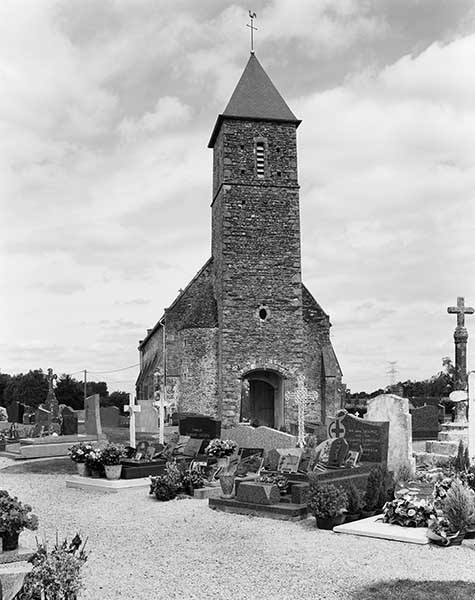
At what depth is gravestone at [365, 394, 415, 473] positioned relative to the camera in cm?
1409

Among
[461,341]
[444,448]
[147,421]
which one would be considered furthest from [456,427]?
[147,421]

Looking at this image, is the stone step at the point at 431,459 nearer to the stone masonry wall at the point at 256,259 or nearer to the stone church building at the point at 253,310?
the stone church building at the point at 253,310

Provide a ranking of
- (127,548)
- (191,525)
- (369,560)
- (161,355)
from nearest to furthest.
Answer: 1. (369,560)
2. (127,548)
3. (191,525)
4. (161,355)

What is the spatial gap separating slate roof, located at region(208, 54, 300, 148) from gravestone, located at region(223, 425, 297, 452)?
1686 cm

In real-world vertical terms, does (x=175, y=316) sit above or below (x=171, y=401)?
above

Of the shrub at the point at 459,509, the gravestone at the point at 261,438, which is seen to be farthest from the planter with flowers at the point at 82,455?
the shrub at the point at 459,509

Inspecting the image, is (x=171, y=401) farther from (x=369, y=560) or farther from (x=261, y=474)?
(x=369, y=560)

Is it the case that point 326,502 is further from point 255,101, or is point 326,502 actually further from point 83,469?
point 255,101

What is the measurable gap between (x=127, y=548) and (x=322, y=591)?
2937 mm

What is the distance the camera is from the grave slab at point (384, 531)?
884cm

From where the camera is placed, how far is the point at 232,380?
28.3 meters

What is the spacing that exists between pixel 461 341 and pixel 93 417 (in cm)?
1047

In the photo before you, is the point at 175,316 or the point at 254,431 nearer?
the point at 254,431

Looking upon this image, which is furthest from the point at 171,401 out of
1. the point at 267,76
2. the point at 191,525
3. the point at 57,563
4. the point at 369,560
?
the point at 57,563
